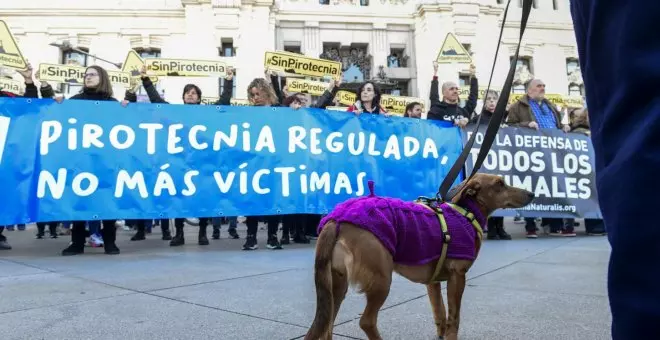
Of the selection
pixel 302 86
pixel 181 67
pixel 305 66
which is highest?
pixel 181 67

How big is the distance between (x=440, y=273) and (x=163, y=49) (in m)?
24.1

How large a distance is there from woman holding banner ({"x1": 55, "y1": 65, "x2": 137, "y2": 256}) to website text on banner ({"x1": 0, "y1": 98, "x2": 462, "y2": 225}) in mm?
251

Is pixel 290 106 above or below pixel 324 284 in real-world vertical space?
above

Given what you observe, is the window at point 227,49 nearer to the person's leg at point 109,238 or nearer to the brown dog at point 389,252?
the person's leg at point 109,238

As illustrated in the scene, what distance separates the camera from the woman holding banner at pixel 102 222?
5.23 metres

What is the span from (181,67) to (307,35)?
52.1ft

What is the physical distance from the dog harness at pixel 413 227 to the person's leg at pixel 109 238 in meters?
4.20

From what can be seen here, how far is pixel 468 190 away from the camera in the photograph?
2.36 meters

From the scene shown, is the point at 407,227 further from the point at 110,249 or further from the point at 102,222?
the point at 102,222

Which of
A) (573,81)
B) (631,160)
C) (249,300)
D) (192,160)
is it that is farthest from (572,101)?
(631,160)

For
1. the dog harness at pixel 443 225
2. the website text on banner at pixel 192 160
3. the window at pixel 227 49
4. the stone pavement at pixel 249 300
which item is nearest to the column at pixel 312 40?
the window at pixel 227 49

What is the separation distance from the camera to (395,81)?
78.8 ft

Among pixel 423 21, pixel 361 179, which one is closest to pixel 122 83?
pixel 361 179

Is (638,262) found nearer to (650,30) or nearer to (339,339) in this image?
(650,30)
